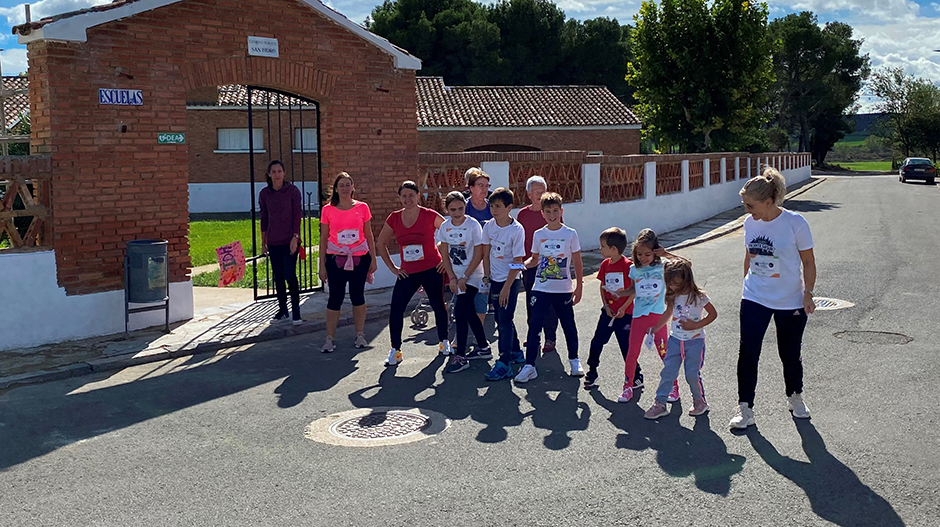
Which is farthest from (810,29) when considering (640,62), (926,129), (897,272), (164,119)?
(164,119)

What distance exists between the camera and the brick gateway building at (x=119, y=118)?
905cm

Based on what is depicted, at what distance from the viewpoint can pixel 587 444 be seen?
5723mm

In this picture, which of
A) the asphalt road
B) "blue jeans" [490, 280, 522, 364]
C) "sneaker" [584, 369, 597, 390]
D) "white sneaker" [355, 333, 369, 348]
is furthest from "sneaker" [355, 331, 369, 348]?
"sneaker" [584, 369, 597, 390]

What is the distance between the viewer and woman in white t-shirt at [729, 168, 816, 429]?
5.81m

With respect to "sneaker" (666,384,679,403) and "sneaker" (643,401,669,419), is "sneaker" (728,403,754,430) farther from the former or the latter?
"sneaker" (666,384,679,403)

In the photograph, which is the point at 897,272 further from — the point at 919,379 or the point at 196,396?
the point at 196,396

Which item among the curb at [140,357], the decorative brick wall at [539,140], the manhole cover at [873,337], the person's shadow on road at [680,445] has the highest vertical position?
the decorative brick wall at [539,140]

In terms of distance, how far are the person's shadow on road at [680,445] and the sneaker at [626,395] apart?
37 millimetres

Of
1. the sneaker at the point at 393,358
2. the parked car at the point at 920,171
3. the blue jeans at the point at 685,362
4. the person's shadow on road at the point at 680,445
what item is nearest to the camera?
the person's shadow on road at the point at 680,445

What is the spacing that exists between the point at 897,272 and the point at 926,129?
64.0 meters

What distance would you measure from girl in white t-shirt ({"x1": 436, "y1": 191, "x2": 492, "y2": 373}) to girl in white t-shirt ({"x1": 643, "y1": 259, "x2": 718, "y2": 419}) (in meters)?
2.01

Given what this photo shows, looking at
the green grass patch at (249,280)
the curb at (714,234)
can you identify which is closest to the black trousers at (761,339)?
the green grass patch at (249,280)

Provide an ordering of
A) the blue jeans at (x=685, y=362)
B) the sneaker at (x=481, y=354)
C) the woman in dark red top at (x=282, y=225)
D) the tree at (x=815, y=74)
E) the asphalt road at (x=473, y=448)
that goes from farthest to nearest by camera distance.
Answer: the tree at (x=815, y=74) < the woman in dark red top at (x=282, y=225) < the sneaker at (x=481, y=354) < the blue jeans at (x=685, y=362) < the asphalt road at (x=473, y=448)

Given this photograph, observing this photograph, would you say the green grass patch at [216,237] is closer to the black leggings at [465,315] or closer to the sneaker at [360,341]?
the sneaker at [360,341]
